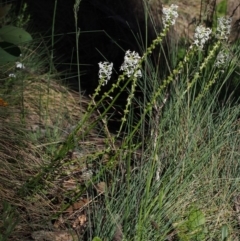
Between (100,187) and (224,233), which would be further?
(100,187)

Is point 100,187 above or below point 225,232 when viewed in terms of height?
below

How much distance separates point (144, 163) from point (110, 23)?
2.18 m

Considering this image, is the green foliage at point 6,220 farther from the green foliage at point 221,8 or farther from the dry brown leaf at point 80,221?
the green foliage at point 221,8

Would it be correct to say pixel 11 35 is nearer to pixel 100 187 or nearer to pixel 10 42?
pixel 10 42

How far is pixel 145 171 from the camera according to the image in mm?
3104

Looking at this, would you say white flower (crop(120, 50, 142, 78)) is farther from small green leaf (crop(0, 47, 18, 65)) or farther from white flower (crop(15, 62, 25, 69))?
white flower (crop(15, 62, 25, 69))

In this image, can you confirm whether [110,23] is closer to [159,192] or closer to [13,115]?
[13,115]

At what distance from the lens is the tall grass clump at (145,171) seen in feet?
9.84

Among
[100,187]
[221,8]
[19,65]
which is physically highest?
[221,8]

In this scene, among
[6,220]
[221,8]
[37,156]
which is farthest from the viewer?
[221,8]

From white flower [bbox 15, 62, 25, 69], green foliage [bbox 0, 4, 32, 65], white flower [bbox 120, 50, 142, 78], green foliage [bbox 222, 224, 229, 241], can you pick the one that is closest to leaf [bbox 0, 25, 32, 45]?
green foliage [bbox 0, 4, 32, 65]

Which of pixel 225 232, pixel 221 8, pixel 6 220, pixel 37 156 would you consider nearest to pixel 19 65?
pixel 37 156

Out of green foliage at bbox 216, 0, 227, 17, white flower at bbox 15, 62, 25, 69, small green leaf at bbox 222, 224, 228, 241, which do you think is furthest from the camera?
green foliage at bbox 216, 0, 227, 17

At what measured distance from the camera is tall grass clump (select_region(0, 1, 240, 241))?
3.00 metres
